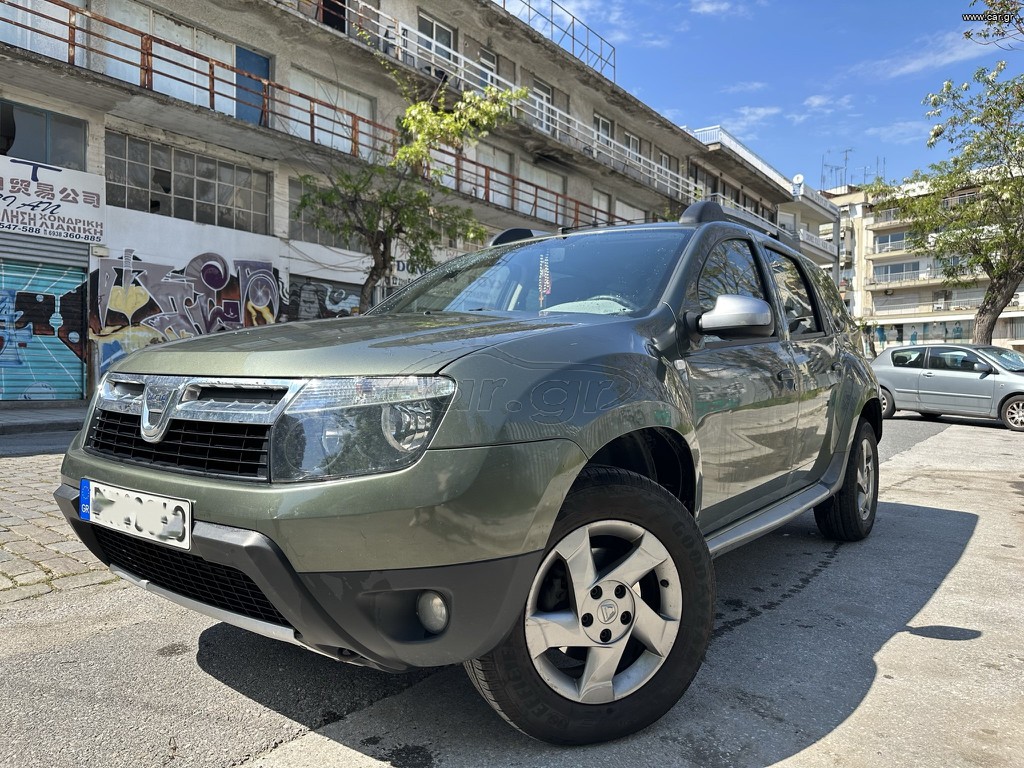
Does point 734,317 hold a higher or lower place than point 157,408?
higher

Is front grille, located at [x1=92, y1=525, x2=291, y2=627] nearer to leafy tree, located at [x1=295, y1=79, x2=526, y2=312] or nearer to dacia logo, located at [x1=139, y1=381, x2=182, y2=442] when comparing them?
dacia logo, located at [x1=139, y1=381, x2=182, y2=442]

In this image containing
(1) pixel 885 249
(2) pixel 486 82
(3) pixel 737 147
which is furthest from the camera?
(1) pixel 885 249

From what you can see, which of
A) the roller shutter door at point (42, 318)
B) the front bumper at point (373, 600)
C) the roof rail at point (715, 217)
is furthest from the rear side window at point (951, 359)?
the roller shutter door at point (42, 318)

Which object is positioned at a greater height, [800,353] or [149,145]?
[149,145]

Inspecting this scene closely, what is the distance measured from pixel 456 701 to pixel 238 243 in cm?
1424

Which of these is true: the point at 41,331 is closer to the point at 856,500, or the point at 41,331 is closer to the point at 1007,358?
the point at 856,500

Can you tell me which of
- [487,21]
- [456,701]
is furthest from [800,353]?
[487,21]

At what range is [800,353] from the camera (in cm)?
349

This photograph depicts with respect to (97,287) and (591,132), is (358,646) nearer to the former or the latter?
(97,287)

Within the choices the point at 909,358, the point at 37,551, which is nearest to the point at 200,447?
the point at 37,551

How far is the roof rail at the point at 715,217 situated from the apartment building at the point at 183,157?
5.99 m

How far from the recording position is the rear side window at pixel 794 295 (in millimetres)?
3637

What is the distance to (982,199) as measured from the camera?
2088 cm

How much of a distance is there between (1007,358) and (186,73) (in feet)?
51.3
